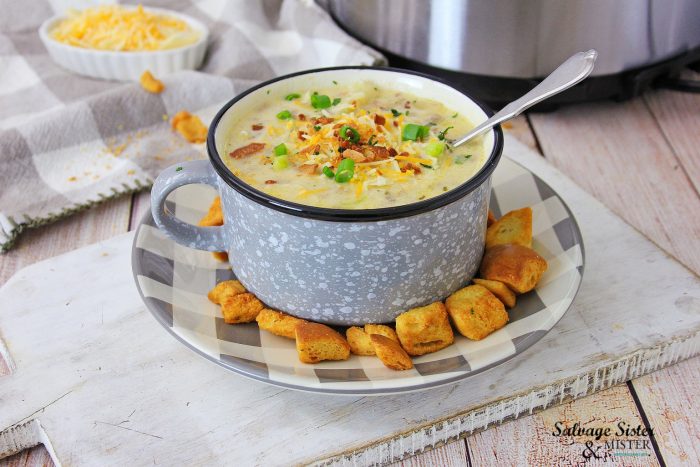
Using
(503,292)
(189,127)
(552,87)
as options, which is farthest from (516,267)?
(189,127)

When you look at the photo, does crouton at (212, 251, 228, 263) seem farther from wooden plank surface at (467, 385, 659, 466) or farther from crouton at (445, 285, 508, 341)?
wooden plank surface at (467, 385, 659, 466)

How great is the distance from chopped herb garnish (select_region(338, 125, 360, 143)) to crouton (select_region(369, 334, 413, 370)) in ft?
1.27

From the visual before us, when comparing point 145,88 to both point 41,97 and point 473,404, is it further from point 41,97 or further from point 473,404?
point 473,404

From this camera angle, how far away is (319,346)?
1.23 m

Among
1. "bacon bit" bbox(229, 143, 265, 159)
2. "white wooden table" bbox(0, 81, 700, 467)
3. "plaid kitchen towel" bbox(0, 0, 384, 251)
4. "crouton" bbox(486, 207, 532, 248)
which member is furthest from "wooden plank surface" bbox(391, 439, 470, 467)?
"plaid kitchen towel" bbox(0, 0, 384, 251)

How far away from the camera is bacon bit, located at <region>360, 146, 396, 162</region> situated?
138cm

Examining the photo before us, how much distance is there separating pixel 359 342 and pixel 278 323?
15 centimetres

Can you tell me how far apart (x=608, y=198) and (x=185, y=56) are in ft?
4.30

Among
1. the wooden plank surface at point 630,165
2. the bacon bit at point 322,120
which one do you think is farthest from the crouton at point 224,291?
the wooden plank surface at point 630,165

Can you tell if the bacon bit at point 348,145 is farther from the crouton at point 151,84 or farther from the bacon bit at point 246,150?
the crouton at point 151,84

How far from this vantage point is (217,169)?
1.30 m

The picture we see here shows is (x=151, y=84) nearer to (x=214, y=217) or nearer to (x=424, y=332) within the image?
(x=214, y=217)

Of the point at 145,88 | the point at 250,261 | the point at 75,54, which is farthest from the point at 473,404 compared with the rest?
the point at 75,54

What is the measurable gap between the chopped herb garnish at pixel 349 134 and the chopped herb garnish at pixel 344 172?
88 millimetres
